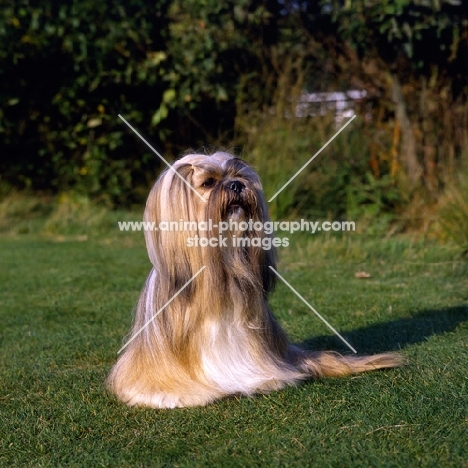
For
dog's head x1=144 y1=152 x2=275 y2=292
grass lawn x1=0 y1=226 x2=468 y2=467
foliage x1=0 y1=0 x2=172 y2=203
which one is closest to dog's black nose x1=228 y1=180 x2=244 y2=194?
dog's head x1=144 y1=152 x2=275 y2=292

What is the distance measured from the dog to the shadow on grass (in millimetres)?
1070

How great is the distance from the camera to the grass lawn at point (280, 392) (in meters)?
3.39

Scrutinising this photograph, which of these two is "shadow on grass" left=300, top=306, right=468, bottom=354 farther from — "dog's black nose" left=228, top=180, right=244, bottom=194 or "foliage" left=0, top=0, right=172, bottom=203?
"foliage" left=0, top=0, right=172, bottom=203

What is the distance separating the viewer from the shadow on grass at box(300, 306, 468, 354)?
5.12 metres

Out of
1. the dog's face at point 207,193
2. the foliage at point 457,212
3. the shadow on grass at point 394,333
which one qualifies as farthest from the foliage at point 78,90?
the dog's face at point 207,193

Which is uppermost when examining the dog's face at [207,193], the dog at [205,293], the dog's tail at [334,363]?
the dog's face at [207,193]

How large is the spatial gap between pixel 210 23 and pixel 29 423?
26.1 ft

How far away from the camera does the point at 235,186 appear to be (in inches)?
156

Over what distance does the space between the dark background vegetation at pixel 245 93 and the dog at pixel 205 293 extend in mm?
4756

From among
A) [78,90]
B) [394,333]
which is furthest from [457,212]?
[78,90]

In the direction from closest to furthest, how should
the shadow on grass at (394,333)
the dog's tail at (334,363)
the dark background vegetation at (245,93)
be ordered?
the dog's tail at (334,363) → the shadow on grass at (394,333) → the dark background vegetation at (245,93)

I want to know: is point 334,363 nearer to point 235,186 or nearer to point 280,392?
point 280,392

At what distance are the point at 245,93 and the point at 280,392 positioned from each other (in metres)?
7.84

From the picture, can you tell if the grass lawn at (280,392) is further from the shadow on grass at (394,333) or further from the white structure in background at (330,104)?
the white structure in background at (330,104)
